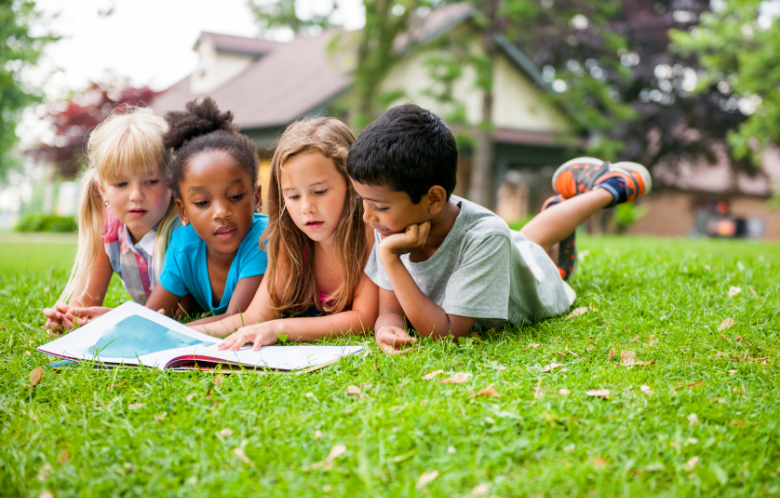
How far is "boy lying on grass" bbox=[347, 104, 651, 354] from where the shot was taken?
8.28ft

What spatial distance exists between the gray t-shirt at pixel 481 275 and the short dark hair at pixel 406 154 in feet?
0.96

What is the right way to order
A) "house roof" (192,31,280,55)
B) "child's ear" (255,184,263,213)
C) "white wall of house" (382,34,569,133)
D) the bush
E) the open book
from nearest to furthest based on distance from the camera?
the open book
"child's ear" (255,184,263,213)
"white wall of house" (382,34,569,133)
the bush
"house roof" (192,31,280,55)

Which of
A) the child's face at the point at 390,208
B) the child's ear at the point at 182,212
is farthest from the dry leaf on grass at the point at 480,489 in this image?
the child's ear at the point at 182,212


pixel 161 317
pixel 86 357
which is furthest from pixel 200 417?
pixel 161 317

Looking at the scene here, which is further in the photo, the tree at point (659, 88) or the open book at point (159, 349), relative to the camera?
the tree at point (659, 88)

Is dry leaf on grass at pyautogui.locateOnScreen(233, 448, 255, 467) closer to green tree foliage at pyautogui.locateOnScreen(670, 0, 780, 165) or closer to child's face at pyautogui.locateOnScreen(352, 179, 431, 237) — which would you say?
child's face at pyautogui.locateOnScreen(352, 179, 431, 237)

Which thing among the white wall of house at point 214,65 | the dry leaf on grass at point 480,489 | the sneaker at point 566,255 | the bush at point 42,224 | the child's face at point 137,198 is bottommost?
the dry leaf on grass at point 480,489

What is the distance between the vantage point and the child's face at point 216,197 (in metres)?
3.07

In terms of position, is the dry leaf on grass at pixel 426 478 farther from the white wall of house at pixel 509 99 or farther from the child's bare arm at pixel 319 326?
the white wall of house at pixel 509 99

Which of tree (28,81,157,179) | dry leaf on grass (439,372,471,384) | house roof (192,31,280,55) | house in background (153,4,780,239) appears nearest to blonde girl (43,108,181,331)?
dry leaf on grass (439,372,471,384)

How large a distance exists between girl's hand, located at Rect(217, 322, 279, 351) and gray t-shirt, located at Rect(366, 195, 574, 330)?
585mm

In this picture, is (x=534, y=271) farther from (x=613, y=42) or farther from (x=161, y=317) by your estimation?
(x=613, y=42)

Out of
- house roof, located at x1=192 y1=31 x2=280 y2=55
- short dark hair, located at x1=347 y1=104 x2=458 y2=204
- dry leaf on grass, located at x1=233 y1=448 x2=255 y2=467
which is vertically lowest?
dry leaf on grass, located at x1=233 y1=448 x2=255 y2=467

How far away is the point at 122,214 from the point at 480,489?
8.98 feet
